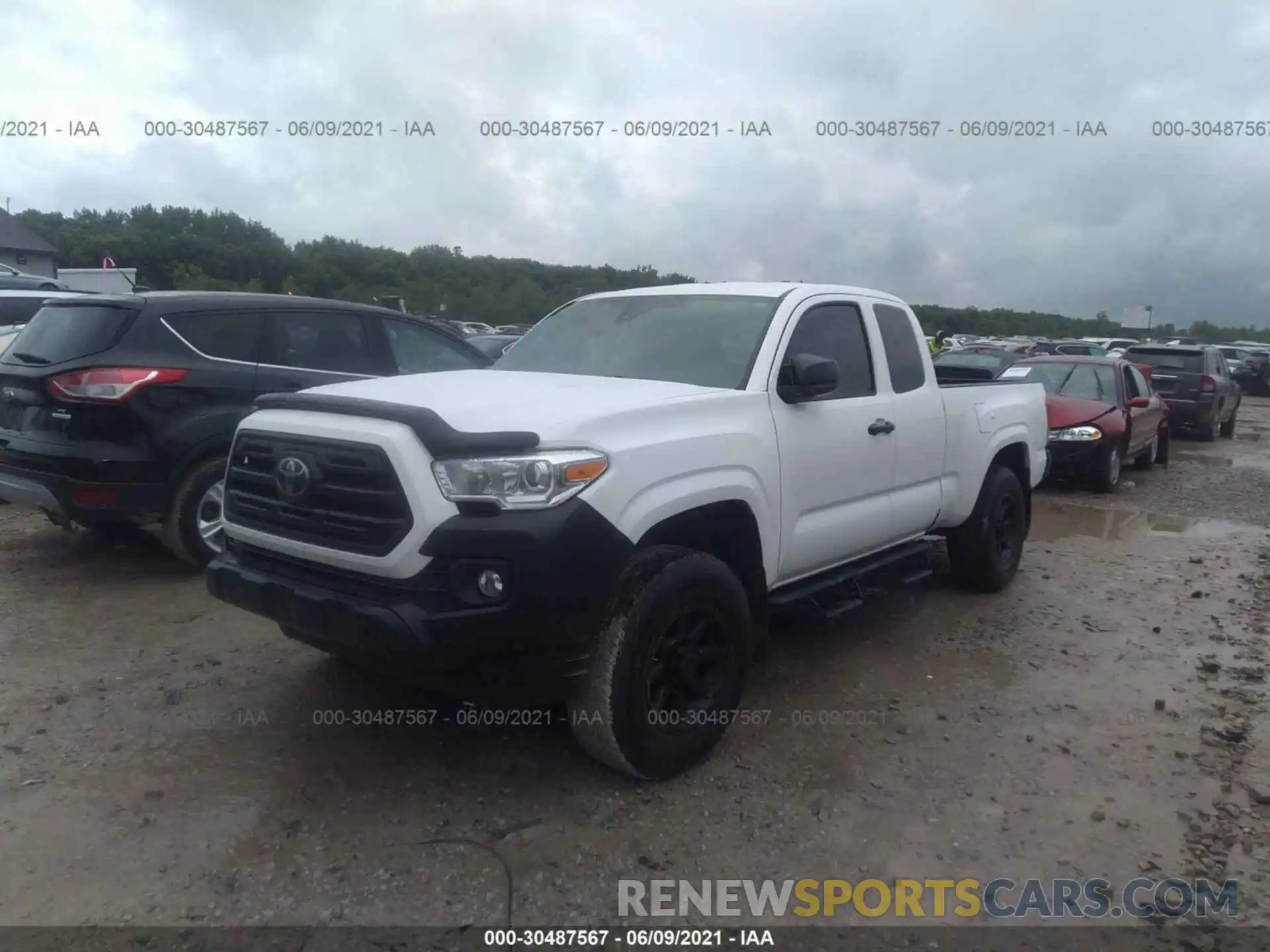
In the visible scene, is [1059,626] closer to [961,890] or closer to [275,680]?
[961,890]

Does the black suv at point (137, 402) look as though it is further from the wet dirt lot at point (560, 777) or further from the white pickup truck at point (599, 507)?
the white pickup truck at point (599, 507)

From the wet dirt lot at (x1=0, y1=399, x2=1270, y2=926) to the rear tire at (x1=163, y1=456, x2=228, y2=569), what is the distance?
0.82ft

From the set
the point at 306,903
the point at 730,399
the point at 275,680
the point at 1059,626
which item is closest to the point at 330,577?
the point at 306,903

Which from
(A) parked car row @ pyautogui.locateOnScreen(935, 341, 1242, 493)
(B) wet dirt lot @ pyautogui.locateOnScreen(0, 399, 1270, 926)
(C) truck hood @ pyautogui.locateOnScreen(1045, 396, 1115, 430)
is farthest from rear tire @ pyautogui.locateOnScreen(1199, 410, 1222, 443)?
(B) wet dirt lot @ pyautogui.locateOnScreen(0, 399, 1270, 926)

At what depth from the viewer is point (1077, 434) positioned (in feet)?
36.1

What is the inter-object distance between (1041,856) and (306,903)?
2474mm

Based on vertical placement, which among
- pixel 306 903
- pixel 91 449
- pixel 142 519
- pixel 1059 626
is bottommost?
pixel 1059 626

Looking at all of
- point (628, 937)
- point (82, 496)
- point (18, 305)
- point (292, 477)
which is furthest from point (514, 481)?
point (18, 305)

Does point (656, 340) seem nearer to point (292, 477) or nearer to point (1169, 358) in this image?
point (292, 477)

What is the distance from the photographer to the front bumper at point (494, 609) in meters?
3.13

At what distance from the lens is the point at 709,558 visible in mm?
3752

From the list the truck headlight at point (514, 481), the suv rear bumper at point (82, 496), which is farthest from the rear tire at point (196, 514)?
the truck headlight at point (514, 481)

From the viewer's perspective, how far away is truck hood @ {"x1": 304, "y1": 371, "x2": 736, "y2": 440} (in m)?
3.39

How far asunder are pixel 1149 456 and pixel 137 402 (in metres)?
12.8
